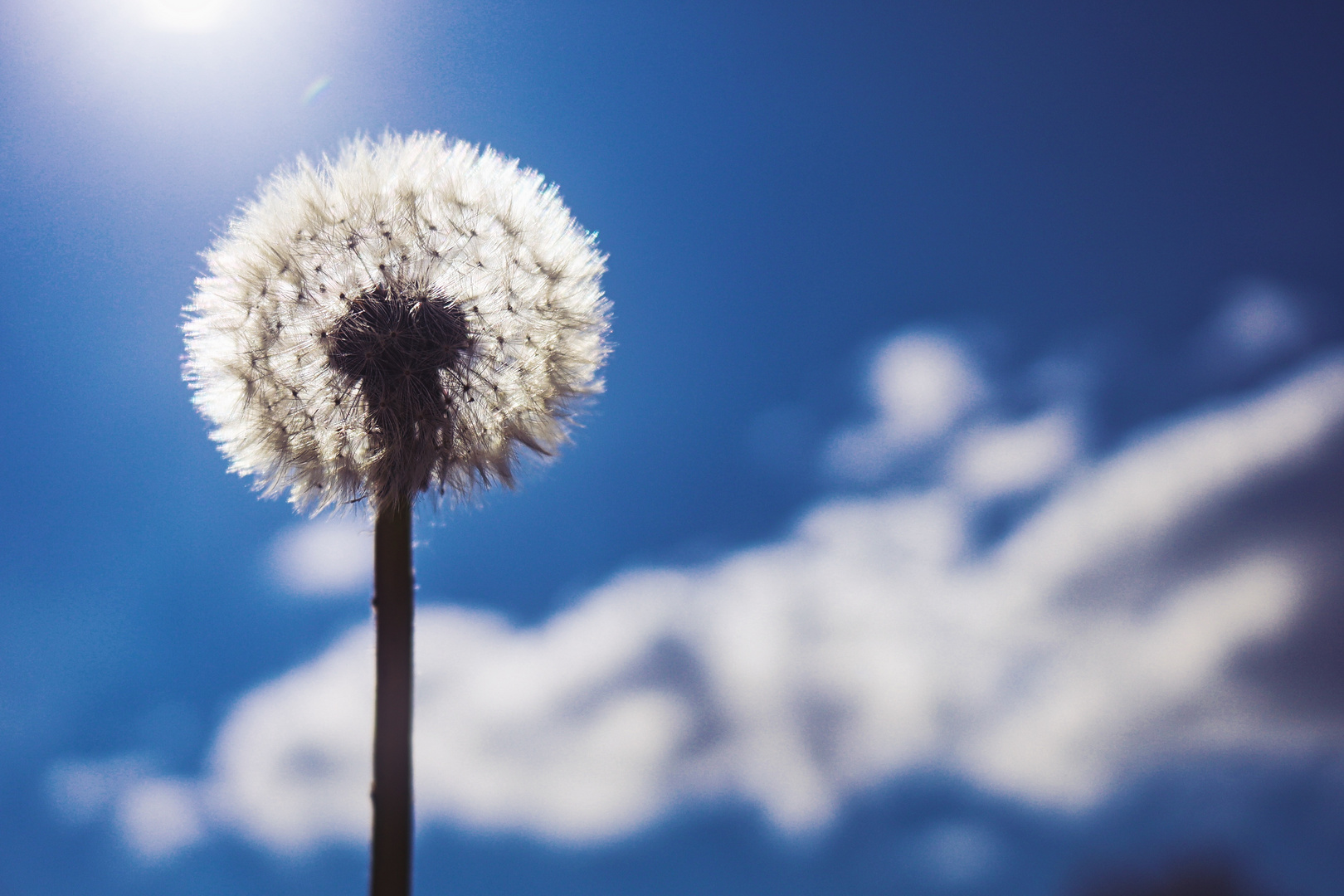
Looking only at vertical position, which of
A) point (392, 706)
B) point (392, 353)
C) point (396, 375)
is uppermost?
point (392, 353)

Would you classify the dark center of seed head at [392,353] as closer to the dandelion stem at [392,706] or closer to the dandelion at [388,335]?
the dandelion at [388,335]

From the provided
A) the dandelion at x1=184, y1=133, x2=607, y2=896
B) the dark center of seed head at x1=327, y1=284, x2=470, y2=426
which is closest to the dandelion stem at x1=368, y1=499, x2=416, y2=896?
the dandelion at x1=184, y1=133, x2=607, y2=896

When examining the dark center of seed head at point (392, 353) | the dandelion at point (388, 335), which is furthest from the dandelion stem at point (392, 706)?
the dark center of seed head at point (392, 353)

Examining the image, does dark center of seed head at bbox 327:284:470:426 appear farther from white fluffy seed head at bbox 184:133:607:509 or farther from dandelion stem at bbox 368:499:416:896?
dandelion stem at bbox 368:499:416:896

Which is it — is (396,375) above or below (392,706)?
above

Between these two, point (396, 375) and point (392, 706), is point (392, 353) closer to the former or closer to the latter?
point (396, 375)

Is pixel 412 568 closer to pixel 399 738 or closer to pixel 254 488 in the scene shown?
pixel 399 738

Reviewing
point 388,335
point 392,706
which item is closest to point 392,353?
point 388,335
